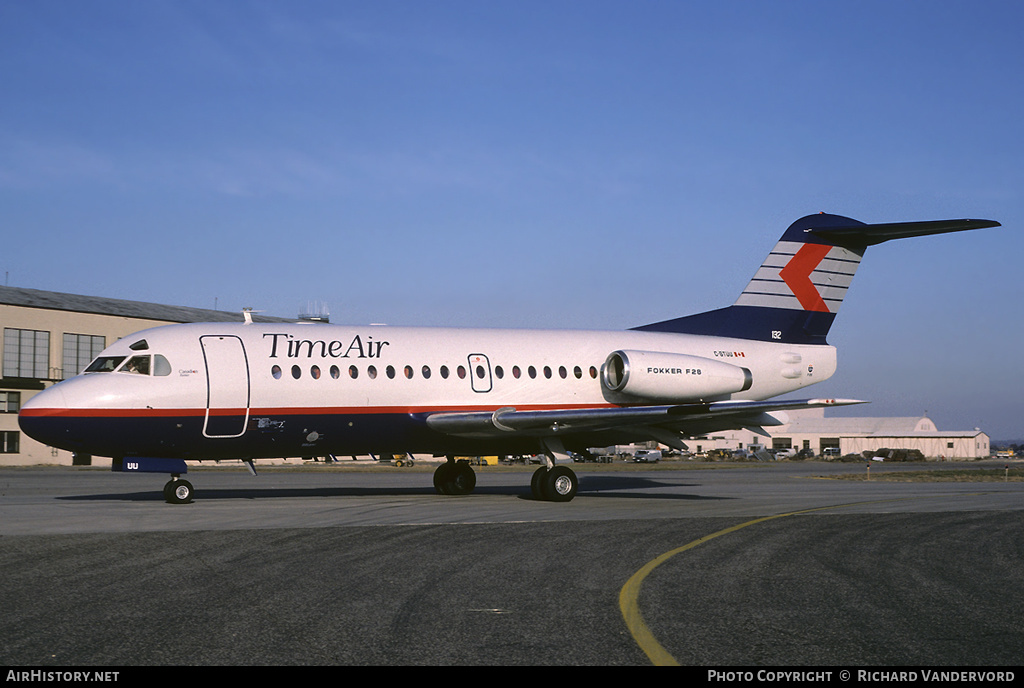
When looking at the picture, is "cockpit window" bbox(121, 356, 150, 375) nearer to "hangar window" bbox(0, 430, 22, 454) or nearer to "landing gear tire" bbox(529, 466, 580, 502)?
"landing gear tire" bbox(529, 466, 580, 502)

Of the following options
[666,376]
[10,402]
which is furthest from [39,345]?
[666,376]

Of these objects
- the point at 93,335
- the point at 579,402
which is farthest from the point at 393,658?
the point at 93,335

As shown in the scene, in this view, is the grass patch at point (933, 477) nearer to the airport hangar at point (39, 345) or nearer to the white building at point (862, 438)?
the airport hangar at point (39, 345)

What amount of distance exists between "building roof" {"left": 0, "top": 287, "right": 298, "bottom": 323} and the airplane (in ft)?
144

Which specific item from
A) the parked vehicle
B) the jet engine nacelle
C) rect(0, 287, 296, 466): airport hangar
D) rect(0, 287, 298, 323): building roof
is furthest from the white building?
the jet engine nacelle

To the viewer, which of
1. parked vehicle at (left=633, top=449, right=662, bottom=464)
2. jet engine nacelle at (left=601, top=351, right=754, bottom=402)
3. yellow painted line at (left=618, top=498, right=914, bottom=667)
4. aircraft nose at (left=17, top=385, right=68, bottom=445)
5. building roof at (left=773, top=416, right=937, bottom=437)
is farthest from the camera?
building roof at (left=773, top=416, right=937, bottom=437)

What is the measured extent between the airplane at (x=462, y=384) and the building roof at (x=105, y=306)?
44016mm

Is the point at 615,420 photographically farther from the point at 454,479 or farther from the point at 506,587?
the point at 506,587

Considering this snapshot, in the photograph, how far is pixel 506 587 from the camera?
1007 cm

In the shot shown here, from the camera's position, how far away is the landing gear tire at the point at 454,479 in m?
26.5

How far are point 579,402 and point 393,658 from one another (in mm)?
19073

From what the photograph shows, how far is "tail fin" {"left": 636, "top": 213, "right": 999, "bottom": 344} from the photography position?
28438 millimetres

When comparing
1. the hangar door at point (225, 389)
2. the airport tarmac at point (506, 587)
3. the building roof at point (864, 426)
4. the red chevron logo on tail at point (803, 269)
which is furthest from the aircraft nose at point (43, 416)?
A: the building roof at point (864, 426)

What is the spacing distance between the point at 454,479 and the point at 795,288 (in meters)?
11.7
